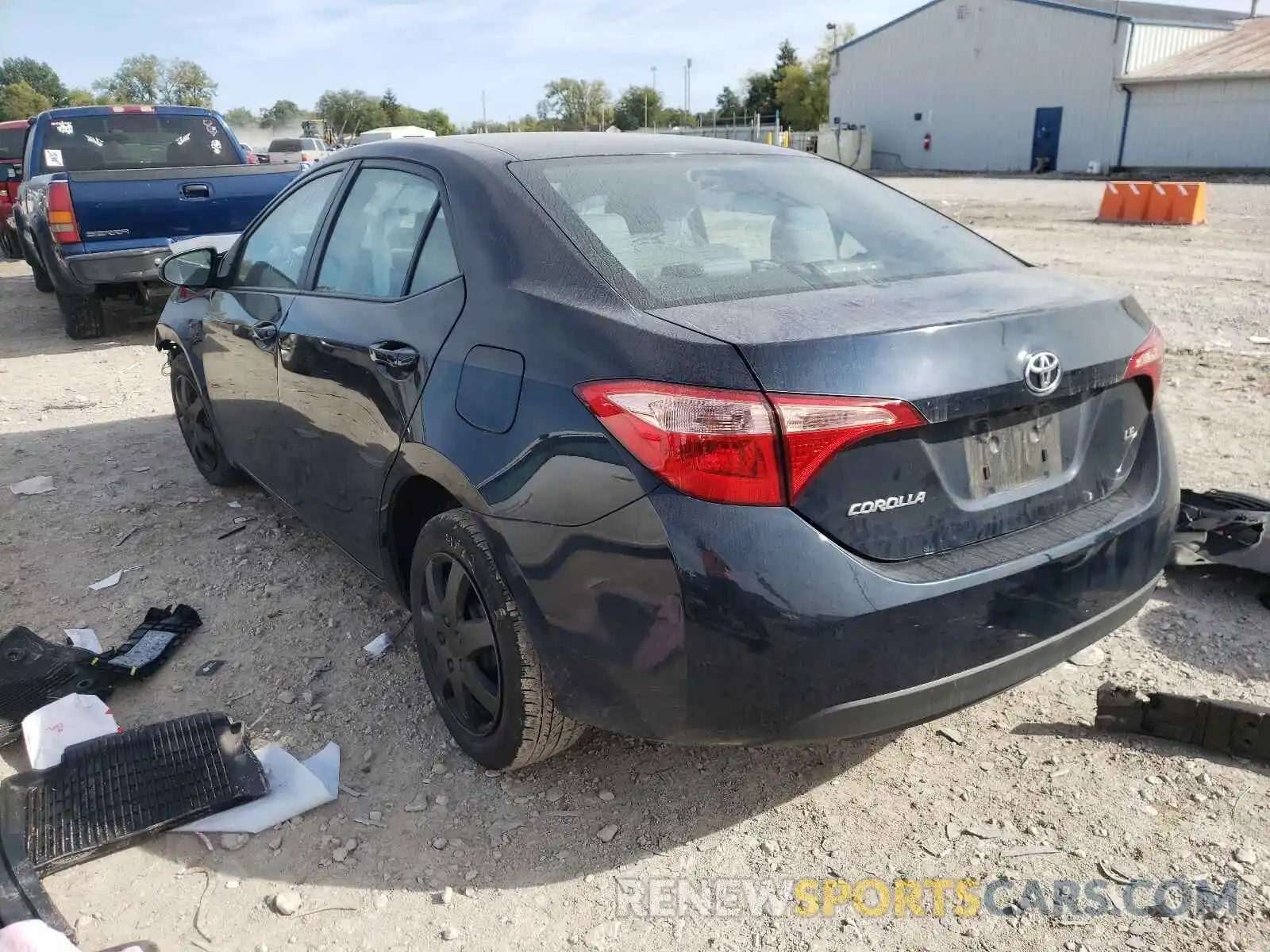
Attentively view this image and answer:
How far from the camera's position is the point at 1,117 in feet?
252

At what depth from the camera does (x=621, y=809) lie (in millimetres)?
2664

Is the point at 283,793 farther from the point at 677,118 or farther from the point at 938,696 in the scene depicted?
the point at 677,118

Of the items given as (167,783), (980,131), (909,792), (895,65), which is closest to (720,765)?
(909,792)

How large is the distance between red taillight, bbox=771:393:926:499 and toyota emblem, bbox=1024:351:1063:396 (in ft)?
1.36

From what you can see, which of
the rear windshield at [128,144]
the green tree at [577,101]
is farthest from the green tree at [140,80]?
the rear windshield at [128,144]

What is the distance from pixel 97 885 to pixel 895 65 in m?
49.5

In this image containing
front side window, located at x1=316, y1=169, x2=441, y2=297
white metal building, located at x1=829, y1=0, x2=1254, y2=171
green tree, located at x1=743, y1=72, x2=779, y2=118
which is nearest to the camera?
front side window, located at x1=316, y1=169, x2=441, y2=297

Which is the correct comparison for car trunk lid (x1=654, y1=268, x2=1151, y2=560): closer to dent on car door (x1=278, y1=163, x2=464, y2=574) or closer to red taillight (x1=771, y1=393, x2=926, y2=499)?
red taillight (x1=771, y1=393, x2=926, y2=499)

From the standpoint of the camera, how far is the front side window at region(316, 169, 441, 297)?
296cm

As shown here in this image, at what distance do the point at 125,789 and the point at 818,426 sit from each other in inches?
82.7

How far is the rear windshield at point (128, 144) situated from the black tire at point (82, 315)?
4.54ft

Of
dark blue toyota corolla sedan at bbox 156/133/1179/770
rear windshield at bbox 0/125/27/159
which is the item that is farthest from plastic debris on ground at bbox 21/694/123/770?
rear windshield at bbox 0/125/27/159

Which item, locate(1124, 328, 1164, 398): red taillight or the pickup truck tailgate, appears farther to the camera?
the pickup truck tailgate

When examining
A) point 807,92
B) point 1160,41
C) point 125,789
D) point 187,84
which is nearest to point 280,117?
point 187,84
